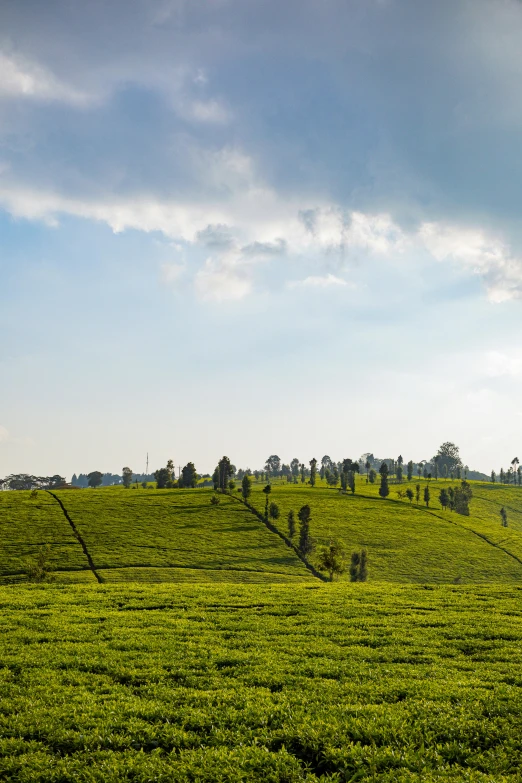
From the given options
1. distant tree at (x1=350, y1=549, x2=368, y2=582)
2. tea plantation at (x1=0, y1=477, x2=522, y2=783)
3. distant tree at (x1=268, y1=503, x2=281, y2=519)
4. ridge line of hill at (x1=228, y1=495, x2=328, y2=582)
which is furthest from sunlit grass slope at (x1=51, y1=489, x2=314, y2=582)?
tea plantation at (x1=0, y1=477, x2=522, y2=783)

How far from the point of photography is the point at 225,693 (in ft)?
56.1

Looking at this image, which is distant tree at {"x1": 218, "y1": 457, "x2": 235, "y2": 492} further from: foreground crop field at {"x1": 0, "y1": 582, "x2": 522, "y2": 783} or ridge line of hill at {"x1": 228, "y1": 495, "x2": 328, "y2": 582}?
foreground crop field at {"x1": 0, "y1": 582, "x2": 522, "y2": 783}

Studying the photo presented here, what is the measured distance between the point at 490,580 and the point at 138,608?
99.8 metres

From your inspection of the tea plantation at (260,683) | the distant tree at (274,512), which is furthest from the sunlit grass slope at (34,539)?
the distant tree at (274,512)

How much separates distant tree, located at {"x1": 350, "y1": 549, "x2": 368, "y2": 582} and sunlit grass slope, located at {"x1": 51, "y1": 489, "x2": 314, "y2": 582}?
9891 millimetres

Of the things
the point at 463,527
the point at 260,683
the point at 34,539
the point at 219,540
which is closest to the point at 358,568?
the point at 219,540

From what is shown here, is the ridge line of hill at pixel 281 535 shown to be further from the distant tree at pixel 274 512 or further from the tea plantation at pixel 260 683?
the tea plantation at pixel 260 683

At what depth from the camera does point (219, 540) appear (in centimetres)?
12100

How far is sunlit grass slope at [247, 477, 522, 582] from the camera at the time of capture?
111500 mm

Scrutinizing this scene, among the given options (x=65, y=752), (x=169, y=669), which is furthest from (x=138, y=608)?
(x=65, y=752)

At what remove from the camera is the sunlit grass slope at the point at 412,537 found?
4390 inches

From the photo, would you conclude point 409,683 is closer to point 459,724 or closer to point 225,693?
point 459,724

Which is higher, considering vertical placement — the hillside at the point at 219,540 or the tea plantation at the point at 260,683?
the tea plantation at the point at 260,683

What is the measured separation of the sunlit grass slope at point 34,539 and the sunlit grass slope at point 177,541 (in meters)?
3.65
